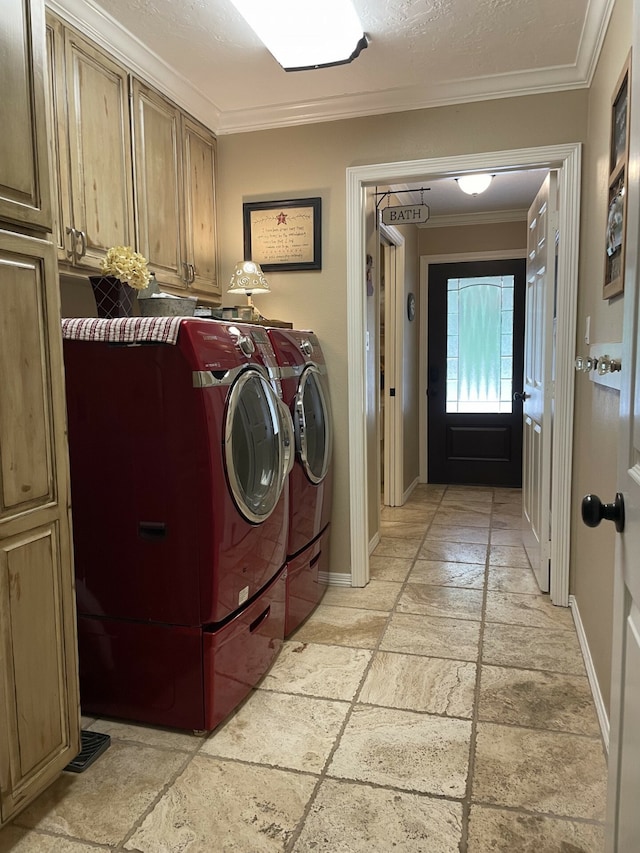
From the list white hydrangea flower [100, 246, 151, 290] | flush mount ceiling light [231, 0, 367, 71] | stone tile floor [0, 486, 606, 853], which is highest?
flush mount ceiling light [231, 0, 367, 71]

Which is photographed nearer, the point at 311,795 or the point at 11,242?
the point at 11,242

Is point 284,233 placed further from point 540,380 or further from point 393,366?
point 393,366

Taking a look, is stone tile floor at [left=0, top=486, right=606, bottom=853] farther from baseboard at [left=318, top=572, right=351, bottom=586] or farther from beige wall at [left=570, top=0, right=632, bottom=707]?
baseboard at [left=318, top=572, right=351, bottom=586]

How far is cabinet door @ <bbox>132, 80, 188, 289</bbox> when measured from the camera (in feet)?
8.16

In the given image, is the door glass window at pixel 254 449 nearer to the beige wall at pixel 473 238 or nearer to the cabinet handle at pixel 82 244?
the cabinet handle at pixel 82 244

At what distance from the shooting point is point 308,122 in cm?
305

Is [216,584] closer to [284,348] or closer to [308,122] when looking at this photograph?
[284,348]

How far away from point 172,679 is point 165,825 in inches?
17.6

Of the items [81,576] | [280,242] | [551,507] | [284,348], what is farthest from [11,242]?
[551,507]

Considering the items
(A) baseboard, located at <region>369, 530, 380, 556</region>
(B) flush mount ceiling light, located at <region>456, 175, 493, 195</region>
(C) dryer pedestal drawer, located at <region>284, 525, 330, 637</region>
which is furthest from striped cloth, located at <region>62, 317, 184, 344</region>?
(B) flush mount ceiling light, located at <region>456, 175, 493, 195</region>

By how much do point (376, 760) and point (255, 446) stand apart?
1.08 m

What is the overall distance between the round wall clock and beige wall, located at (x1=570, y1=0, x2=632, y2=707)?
2.48 m

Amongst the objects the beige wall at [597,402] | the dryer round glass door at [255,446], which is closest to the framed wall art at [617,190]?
the beige wall at [597,402]

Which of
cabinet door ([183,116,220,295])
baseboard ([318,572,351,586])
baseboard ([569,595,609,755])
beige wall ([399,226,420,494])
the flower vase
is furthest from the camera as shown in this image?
beige wall ([399,226,420,494])
